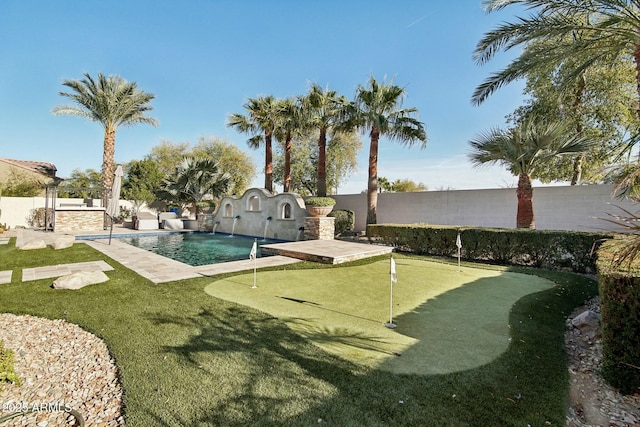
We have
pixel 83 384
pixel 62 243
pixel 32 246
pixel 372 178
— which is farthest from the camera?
pixel 372 178

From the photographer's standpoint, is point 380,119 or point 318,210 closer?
point 318,210

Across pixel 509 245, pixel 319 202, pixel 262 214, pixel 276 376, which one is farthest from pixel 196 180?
pixel 276 376

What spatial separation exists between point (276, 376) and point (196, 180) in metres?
23.6

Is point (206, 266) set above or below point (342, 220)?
below

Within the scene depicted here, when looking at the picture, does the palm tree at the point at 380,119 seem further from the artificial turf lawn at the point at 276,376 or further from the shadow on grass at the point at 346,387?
the shadow on grass at the point at 346,387

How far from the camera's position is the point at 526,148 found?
32.9 feet

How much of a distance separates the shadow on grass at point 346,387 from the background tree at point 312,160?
2578 cm

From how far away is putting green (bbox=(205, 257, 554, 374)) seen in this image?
359 centimetres

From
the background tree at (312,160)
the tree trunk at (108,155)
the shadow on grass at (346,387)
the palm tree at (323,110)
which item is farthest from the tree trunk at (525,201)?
the tree trunk at (108,155)

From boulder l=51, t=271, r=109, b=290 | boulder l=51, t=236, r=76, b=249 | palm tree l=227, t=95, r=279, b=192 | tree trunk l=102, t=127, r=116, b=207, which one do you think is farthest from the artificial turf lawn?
tree trunk l=102, t=127, r=116, b=207

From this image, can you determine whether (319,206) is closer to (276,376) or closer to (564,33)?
(564,33)

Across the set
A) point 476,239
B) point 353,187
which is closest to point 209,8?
point 476,239

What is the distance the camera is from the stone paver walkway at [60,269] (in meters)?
6.96

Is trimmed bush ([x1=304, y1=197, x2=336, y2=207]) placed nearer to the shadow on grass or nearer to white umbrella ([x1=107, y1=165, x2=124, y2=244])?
white umbrella ([x1=107, y1=165, x2=124, y2=244])
